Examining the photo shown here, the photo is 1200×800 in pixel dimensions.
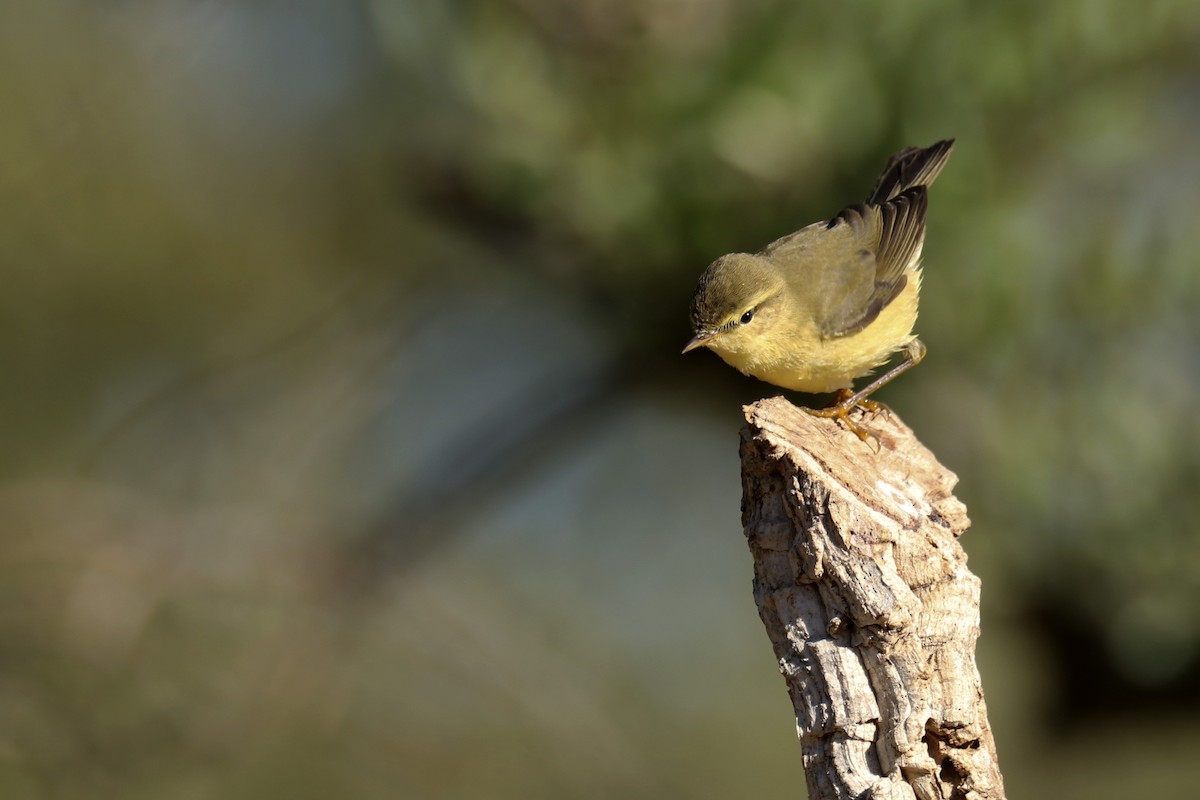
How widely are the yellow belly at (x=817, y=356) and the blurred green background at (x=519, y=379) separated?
1400 millimetres

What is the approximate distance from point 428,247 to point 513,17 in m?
2.80

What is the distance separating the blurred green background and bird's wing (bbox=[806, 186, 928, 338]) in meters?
Result: 0.86

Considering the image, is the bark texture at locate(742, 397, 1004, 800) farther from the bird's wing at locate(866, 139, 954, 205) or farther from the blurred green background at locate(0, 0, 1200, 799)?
the blurred green background at locate(0, 0, 1200, 799)

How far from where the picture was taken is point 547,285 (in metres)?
7.13

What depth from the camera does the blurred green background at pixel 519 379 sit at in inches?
209

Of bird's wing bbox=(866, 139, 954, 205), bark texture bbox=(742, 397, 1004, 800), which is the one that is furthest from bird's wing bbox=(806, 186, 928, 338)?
bark texture bbox=(742, 397, 1004, 800)

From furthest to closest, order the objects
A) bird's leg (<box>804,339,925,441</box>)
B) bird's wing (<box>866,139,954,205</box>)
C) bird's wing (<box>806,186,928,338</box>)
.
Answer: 1. bird's wing (<box>866,139,954,205</box>)
2. bird's wing (<box>806,186,928,338</box>)
3. bird's leg (<box>804,339,925,441</box>)

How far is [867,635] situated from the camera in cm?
230

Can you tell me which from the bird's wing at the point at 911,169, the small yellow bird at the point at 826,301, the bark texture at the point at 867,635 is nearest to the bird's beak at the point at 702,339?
the small yellow bird at the point at 826,301

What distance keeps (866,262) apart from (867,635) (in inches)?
88.8

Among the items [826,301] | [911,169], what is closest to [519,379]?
[911,169]

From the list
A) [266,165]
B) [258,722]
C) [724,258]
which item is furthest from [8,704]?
[724,258]

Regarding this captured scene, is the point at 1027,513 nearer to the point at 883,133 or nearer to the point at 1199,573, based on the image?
the point at 1199,573

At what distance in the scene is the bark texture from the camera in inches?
90.3
